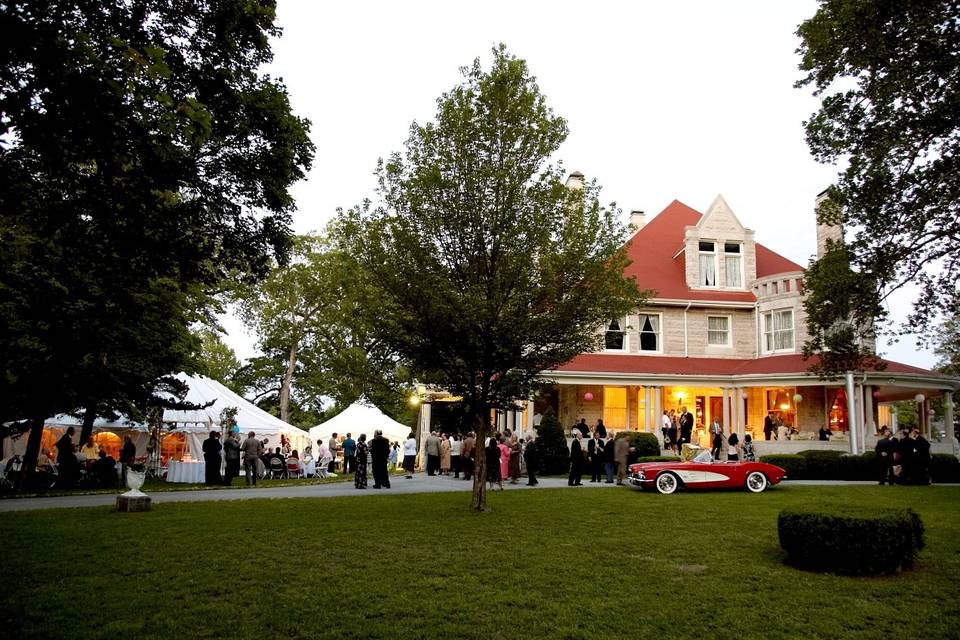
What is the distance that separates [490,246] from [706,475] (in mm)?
8894

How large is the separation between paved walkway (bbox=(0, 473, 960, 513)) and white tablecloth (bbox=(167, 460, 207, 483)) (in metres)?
4.44

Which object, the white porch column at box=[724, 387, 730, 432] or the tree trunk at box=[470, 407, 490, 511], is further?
the white porch column at box=[724, 387, 730, 432]

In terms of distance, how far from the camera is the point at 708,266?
33.5 m

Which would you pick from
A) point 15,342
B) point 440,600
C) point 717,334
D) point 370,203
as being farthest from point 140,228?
point 717,334

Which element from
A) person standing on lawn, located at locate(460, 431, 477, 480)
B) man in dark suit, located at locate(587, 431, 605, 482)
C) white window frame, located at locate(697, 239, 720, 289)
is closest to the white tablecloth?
person standing on lawn, located at locate(460, 431, 477, 480)

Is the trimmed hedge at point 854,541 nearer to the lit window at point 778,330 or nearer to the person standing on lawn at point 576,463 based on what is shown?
the person standing on lawn at point 576,463

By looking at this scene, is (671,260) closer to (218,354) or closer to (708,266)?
(708,266)

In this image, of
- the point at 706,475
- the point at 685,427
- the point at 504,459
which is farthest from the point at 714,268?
the point at 706,475

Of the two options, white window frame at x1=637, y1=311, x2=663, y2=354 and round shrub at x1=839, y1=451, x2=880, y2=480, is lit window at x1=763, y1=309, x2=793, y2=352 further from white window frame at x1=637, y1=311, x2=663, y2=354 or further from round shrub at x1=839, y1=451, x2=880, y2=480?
round shrub at x1=839, y1=451, x2=880, y2=480

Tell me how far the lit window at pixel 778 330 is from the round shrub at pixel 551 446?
12.2 m

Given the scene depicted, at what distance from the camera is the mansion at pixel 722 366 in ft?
95.2

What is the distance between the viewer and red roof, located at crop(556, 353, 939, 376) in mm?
29359

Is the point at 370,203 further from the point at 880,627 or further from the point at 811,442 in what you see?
the point at 811,442

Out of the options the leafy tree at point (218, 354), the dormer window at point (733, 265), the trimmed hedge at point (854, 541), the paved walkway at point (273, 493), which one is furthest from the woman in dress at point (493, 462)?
the leafy tree at point (218, 354)
